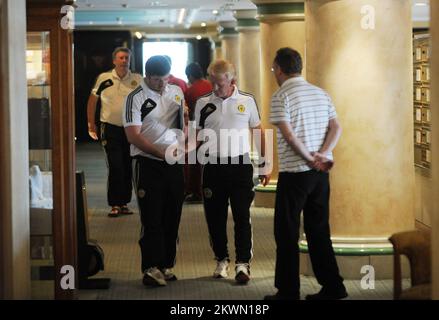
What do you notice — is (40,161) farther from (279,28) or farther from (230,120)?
(279,28)

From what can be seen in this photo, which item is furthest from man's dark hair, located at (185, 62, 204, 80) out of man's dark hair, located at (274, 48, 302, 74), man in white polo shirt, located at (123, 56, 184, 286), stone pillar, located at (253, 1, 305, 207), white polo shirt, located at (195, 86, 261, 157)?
man's dark hair, located at (274, 48, 302, 74)

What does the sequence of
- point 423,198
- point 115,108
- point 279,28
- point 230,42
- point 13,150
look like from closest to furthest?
point 13,150 → point 423,198 → point 115,108 → point 279,28 → point 230,42

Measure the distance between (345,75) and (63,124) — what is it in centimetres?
229

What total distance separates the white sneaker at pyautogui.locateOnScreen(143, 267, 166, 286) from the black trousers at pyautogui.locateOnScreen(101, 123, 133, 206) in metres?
3.76

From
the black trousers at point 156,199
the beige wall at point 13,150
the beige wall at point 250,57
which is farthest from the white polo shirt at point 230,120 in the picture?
the beige wall at point 250,57

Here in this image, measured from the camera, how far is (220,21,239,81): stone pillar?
73.3 ft

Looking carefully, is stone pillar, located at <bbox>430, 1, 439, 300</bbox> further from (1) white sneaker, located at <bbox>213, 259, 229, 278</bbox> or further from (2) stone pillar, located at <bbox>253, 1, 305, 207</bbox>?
(2) stone pillar, located at <bbox>253, 1, 305, 207</bbox>

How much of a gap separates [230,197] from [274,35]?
523 cm

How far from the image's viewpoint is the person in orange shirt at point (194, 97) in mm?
13062

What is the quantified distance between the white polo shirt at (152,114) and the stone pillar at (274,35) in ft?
15.3

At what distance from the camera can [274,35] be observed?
41.8 feet

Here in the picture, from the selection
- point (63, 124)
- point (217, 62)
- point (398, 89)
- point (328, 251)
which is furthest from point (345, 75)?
point (63, 124)

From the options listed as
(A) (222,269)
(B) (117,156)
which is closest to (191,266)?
(A) (222,269)

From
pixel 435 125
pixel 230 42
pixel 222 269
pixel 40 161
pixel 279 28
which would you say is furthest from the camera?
pixel 230 42
